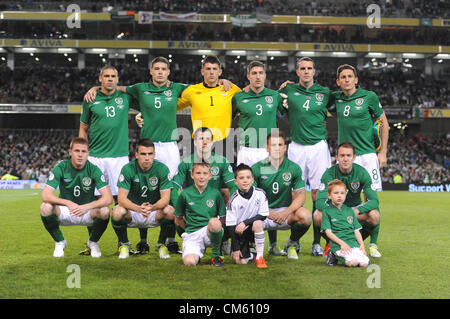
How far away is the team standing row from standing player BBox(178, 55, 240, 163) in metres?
0.01

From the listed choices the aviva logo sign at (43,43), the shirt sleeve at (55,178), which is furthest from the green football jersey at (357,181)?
the aviva logo sign at (43,43)

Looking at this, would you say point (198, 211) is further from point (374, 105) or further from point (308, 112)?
point (374, 105)

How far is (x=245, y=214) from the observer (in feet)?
19.4

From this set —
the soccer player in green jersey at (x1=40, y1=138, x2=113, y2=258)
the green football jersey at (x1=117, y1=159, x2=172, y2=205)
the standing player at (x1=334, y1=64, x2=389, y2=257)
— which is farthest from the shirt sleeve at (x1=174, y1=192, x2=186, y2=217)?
the standing player at (x1=334, y1=64, x2=389, y2=257)

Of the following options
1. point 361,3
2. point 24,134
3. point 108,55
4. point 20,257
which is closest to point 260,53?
point 361,3

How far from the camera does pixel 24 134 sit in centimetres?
3606

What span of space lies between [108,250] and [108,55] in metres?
35.4

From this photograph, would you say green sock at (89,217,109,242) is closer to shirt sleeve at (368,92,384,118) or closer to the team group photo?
the team group photo

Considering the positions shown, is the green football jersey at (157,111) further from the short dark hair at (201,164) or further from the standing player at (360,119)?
the standing player at (360,119)

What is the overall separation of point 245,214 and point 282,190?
2.50ft

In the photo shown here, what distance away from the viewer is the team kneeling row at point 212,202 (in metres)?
5.80

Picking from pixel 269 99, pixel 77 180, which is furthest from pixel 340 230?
pixel 77 180
